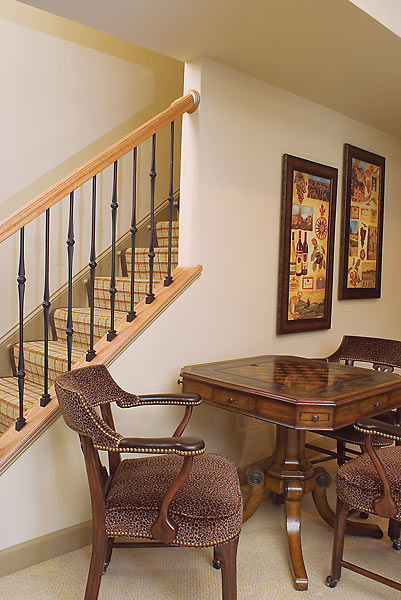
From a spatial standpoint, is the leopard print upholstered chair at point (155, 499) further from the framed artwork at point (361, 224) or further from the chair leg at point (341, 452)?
the framed artwork at point (361, 224)

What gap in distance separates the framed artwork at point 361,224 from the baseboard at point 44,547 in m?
2.61

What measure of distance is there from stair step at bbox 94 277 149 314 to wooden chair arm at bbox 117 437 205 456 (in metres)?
1.67

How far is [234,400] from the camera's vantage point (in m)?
2.66

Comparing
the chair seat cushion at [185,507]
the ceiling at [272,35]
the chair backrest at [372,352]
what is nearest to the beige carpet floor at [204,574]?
the chair seat cushion at [185,507]

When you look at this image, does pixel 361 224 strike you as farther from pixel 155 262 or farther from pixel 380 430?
pixel 380 430

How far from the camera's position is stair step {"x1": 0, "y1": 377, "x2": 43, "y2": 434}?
2.94 m

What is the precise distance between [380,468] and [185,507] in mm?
810

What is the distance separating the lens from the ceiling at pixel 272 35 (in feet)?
8.40

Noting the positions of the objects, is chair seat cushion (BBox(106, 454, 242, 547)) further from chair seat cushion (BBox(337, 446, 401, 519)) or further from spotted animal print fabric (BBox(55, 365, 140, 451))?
chair seat cushion (BBox(337, 446, 401, 519))

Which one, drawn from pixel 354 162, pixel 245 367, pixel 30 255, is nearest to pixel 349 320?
pixel 354 162

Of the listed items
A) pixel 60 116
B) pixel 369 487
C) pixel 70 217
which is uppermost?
pixel 60 116

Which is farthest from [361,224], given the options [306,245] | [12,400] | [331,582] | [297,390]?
[12,400]

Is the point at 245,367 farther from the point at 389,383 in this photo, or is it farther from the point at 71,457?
the point at 71,457

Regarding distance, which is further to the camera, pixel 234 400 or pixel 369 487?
pixel 234 400
